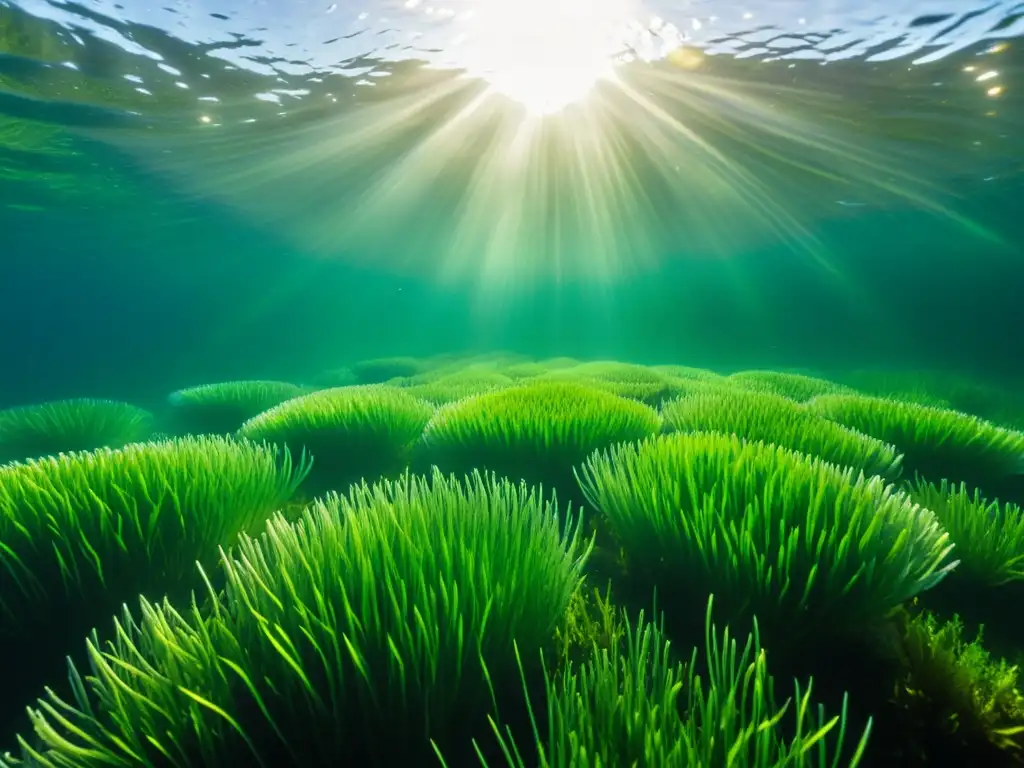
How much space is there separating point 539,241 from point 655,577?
30068 mm

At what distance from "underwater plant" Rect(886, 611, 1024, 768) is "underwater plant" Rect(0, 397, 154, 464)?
13.9 ft

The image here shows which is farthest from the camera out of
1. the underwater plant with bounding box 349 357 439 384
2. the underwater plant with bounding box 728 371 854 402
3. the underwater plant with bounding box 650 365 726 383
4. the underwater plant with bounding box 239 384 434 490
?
the underwater plant with bounding box 349 357 439 384

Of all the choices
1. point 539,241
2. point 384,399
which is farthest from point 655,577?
point 539,241

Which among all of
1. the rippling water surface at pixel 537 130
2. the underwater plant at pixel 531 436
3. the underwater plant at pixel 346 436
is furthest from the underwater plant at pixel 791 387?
the rippling water surface at pixel 537 130

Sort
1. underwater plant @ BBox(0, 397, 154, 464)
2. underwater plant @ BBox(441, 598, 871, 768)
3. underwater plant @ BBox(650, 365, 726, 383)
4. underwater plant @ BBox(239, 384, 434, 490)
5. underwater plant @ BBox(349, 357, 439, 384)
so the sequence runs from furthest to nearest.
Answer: underwater plant @ BBox(349, 357, 439, 384) < underwater plant @ BBox(650, 365, 726, 383) < underwater plant @ BBox(0, 397, 154, 464) < underwater plant @ BBox(239, 384, 434, 490) < underwater plant @ BBox(441, 598, 871, 768)

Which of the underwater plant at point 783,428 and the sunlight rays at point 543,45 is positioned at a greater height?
the sunlight rays at point 543,45

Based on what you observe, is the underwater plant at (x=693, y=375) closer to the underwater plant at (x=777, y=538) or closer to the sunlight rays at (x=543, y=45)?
the underwater plant at (x=777, y=538)

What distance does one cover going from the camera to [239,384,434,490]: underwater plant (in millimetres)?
2393

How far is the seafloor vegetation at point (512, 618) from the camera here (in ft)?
2.45

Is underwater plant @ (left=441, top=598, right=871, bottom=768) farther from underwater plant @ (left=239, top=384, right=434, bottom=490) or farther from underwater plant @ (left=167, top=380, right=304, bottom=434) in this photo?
underwater plant @ (left=167, top=380, right=304, bottom=434)

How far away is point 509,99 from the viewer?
11.4m

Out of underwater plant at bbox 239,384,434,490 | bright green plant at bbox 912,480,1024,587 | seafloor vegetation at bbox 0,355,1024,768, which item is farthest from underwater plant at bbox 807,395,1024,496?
underwater plant at bbox 239,384,434,490

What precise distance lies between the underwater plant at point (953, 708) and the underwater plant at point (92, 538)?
68.2 inches

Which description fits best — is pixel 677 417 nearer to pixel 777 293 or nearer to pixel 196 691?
pixel 196 691
